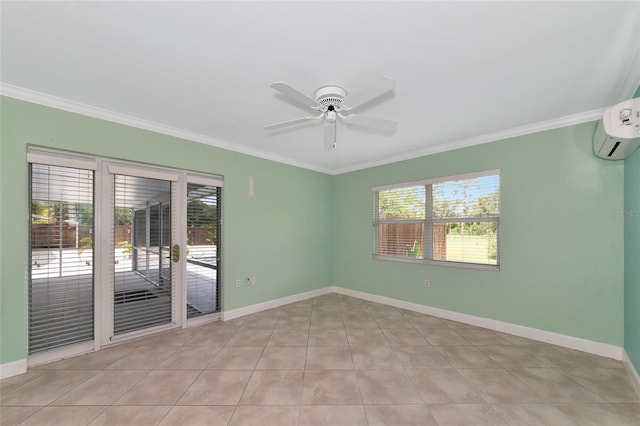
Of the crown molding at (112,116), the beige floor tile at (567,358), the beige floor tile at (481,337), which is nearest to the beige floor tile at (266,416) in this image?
the beige floor tile at (481,337)

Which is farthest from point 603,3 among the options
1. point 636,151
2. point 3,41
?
point 3,41

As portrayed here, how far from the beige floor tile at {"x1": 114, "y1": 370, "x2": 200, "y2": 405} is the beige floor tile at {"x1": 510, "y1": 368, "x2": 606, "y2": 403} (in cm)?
297

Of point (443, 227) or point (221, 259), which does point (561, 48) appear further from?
point (221, 259)

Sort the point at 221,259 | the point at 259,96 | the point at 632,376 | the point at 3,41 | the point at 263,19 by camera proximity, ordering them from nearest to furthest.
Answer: the point at 263,19 < the point at 3,41 < the point at 632,376 < the point at 259,96 < the point at 221,259

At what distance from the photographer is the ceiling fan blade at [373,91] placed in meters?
1.73

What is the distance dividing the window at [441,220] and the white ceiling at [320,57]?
1034mm

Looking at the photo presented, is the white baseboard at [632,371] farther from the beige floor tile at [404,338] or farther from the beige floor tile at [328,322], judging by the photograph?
the beige floor tile at [328,322]

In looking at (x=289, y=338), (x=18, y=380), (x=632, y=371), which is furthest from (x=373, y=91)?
(x=18, y=380)

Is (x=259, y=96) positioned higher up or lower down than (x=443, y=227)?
higher up

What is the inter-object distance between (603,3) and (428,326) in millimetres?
3438

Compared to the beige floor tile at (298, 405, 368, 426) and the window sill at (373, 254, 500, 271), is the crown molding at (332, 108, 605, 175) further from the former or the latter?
the beige floor tile at (298, 405, 368, 426)

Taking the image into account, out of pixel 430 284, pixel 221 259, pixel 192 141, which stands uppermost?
pixel 192 141

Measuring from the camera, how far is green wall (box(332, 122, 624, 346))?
9.00 feet

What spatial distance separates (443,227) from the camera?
3.97 meters
